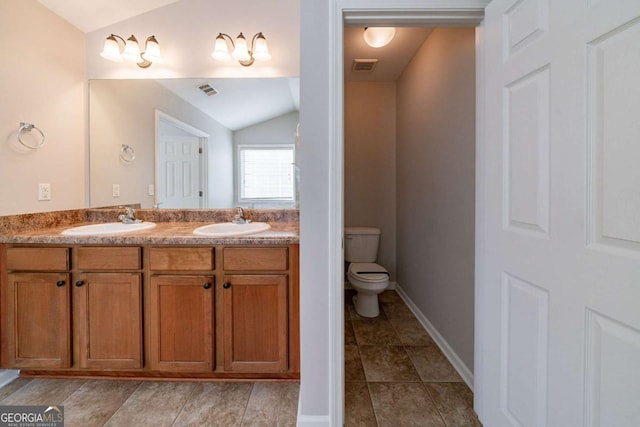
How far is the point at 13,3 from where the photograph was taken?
1.71 meters

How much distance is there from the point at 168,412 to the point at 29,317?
39.6 inches

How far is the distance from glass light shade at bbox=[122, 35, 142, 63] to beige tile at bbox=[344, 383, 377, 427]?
8.85 ft

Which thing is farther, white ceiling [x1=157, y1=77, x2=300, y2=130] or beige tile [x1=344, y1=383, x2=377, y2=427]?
white ceiling [x1=157, y1=77, x2=300, y2=130]

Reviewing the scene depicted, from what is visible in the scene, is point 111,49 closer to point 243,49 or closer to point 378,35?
point 243,49

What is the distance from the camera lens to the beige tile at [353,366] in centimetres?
175

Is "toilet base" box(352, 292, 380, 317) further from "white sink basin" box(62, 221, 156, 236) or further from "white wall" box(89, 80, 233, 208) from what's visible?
"white sink basin" box(62, 221, 156, 236)

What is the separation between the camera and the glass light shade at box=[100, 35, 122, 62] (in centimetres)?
208

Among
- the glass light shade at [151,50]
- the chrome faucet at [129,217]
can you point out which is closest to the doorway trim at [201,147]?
the chrome faucet at [129,217]

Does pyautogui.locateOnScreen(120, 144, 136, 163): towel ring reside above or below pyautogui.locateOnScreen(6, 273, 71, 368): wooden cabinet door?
above

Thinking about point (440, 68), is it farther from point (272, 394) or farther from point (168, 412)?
point (168, 412)

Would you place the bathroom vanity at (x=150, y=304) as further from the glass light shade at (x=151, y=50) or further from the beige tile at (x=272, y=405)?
the glass light shade at (x=151, y=50)

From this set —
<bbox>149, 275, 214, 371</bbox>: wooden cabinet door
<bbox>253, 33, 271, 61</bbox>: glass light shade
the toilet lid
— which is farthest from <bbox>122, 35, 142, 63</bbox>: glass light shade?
the toilet lid

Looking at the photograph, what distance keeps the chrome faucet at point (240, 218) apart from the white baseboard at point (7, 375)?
5.09 feet

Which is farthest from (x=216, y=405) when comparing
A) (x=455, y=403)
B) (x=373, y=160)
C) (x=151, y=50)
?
(x=373, y=160)
